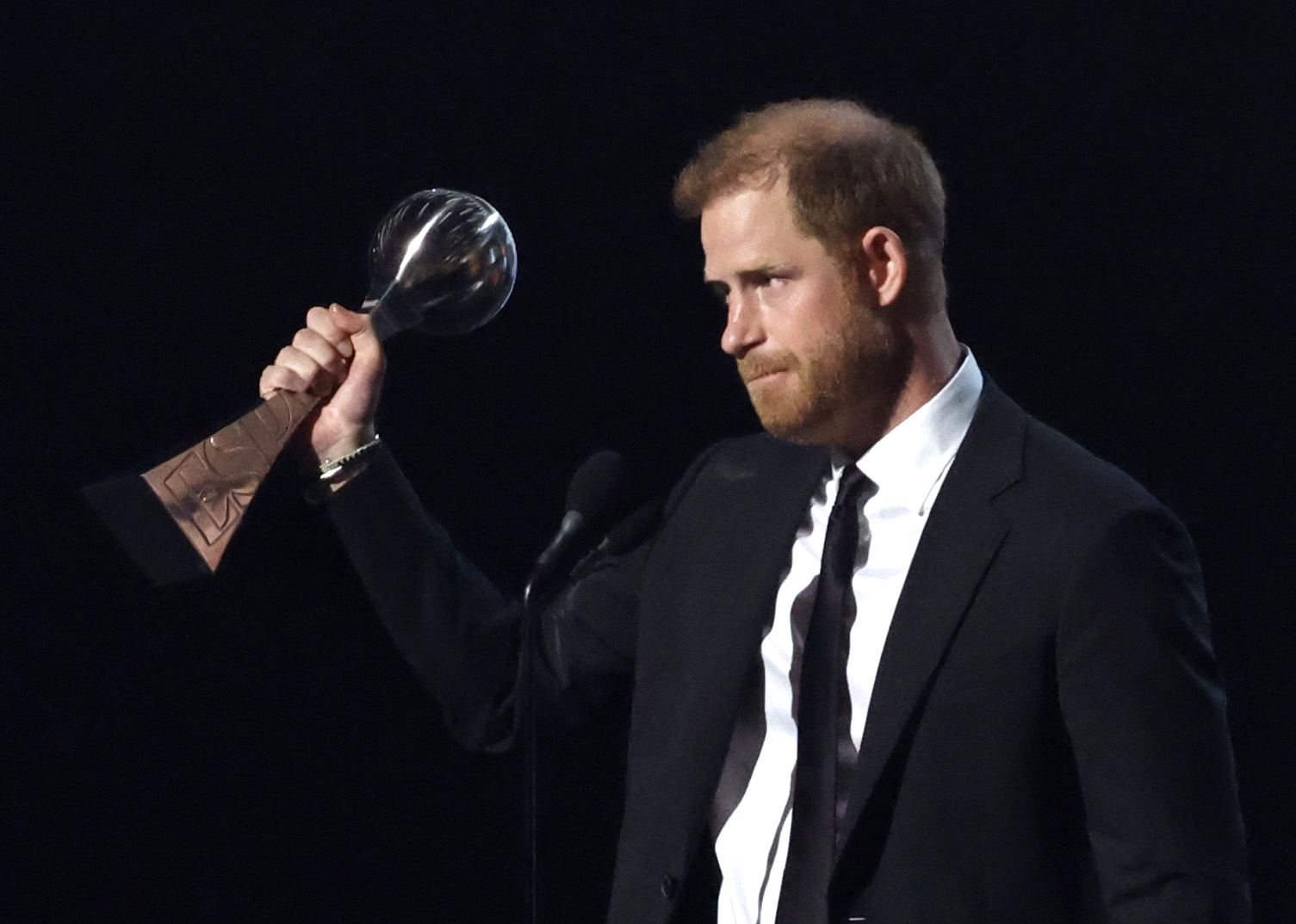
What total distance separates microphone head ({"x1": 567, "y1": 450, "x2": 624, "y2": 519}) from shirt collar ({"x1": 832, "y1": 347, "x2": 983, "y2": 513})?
29 centimetres

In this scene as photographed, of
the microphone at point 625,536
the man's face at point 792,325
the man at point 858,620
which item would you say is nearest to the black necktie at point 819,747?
the man at point 858,620

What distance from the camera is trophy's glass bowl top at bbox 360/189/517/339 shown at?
1.75 m

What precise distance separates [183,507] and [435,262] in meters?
0.43

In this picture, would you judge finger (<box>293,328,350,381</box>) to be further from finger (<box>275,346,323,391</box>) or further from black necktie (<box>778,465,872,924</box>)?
black necktie (<box>778,465,872,924</box>)

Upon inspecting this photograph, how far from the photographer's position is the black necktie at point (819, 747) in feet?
5.17

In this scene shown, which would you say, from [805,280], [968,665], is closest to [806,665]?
[968,665]

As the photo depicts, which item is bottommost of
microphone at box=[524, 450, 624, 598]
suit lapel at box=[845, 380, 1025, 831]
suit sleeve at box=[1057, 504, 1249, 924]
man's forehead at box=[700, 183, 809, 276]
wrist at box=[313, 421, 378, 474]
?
suit sleeve at box=[1057, 504, 1249, 924]

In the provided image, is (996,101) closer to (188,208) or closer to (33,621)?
(188,208)

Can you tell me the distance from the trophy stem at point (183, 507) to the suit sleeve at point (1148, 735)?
0.87 metres

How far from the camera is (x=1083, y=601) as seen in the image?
1529mm

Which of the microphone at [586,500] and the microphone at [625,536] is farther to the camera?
the microphone at [625,536]

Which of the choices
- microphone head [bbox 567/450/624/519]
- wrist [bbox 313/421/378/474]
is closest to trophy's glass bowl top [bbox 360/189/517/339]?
wrist [bbox 313/421/378/474]

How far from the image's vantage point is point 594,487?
5.56 ft

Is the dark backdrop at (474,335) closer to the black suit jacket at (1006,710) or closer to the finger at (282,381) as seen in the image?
the finger at (282,381)
